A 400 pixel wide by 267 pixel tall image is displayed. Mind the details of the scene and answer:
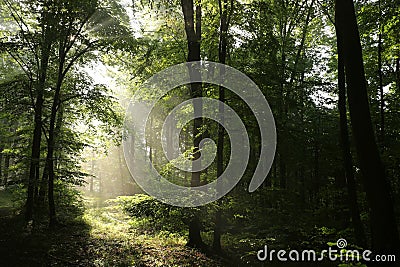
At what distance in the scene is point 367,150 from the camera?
18.8 feet

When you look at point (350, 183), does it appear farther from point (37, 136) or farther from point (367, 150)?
point (37, 136)

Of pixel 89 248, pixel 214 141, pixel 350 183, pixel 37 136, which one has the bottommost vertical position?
pixel 89 248

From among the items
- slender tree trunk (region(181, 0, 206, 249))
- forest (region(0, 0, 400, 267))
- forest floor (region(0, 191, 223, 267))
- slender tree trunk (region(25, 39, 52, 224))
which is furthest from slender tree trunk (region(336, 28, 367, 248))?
slender tree trunk (region(25, 39, 52, 224))

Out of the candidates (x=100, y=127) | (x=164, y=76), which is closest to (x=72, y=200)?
(x=100, y=127)

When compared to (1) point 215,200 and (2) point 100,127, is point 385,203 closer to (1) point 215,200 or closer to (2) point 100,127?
(1) point 215,200

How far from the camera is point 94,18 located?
13.4 m

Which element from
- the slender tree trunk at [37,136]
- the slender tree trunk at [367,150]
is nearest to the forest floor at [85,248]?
the slender tree trunk at [37,136]

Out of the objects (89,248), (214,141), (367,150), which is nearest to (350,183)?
(367,150)

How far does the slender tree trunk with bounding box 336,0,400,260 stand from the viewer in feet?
17.9

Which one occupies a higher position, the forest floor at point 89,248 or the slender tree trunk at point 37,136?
the slender tree trunk at point 37,136

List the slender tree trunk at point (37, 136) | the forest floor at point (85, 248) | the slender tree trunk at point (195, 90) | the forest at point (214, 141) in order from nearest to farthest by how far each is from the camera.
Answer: the forest at point (214, 141), the forest floor at point (85, 248), the slender tree trunk at point (195, 90), the slender tree trunk at point (37, 136)

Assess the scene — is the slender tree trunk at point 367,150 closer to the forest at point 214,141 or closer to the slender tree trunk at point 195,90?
the forest at point 214,141

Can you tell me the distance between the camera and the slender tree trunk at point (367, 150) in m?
5.44

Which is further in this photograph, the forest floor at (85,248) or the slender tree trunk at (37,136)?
the slender tree trunk at (37,136)
